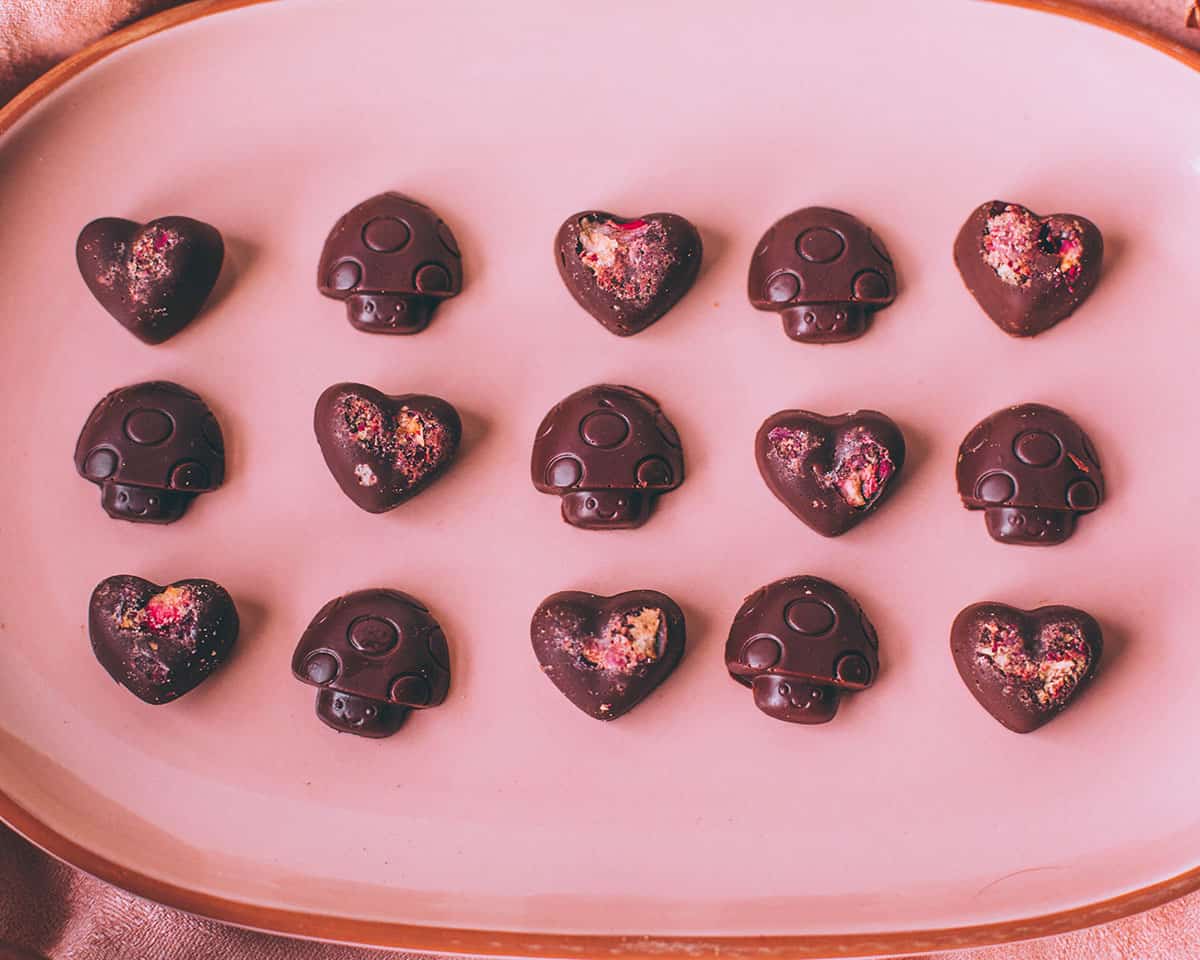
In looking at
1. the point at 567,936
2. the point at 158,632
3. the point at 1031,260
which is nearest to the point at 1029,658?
the point at 1031,260

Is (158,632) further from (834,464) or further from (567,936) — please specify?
(834,464)

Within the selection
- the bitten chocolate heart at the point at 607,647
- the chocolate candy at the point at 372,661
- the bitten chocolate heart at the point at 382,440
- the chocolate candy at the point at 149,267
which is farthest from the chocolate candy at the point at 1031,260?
the chocolate candy at the point at 149,267

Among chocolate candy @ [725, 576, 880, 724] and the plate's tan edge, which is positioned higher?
chocolate candy @ [725, 576, 880, 724]

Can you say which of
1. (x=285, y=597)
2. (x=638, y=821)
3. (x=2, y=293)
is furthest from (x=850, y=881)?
(x=2, y=293)

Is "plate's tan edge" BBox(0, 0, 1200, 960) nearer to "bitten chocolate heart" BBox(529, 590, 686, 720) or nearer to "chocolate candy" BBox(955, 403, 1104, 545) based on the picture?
"bitten chocolate heart" BBox(529, 590, 686, 720)

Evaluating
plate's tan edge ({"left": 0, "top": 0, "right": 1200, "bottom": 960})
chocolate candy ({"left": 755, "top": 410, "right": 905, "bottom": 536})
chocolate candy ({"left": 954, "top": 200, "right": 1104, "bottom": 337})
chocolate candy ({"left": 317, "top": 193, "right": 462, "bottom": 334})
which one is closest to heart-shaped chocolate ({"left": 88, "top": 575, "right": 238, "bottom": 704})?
plate's tan edge ({"left": 0, "top": 0, "right": 1200, "bottom": 960})
